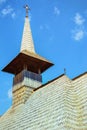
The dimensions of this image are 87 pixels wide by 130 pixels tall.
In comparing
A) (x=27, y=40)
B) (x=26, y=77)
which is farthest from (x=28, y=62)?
(x=27, y=40)

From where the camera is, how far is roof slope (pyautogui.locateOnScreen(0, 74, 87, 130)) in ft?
33.7

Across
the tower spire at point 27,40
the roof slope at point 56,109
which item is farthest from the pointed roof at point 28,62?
the roof slope at point 56,109

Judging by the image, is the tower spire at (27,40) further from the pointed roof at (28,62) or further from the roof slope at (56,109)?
the roof slope at (56,109)

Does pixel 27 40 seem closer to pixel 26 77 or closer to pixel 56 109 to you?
pixel 26 77

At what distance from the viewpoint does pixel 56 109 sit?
11.5 meters

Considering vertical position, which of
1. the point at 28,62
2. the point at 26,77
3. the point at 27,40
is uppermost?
the point at 27,40

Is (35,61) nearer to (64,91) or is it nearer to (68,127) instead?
(64,91)

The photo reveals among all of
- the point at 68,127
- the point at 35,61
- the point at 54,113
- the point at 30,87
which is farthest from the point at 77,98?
the point at 35,61

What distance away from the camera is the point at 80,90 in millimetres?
12617

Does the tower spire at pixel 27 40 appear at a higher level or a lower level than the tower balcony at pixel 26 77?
higher

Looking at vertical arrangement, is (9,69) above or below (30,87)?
above

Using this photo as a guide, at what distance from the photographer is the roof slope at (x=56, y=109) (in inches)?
405

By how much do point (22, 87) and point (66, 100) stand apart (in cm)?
633

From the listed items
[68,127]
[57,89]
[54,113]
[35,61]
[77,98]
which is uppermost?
[35,61]
